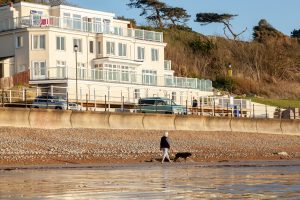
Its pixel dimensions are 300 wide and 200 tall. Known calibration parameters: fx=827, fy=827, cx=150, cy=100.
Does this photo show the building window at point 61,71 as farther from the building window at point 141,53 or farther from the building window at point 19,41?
the building window at point 141,53

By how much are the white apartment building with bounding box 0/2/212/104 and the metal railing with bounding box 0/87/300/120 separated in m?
0.96

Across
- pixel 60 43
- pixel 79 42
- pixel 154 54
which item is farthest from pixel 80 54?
pixel 154 54

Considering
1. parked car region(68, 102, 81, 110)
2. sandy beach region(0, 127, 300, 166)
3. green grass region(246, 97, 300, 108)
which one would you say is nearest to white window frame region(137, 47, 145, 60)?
green grass region(246, 97, 300, 108)

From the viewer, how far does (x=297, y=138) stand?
63.2 m

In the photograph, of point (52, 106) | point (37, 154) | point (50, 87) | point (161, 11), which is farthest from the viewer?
point (161, 11)

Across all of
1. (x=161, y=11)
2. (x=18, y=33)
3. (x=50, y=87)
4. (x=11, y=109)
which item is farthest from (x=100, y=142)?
(x=161, y=11)

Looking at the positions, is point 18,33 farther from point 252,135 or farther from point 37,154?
point 37,154

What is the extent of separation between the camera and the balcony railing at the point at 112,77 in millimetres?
67438

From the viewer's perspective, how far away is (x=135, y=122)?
53938mm

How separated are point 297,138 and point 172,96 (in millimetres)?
15838

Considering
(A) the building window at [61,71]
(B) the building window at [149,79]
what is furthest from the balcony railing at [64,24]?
(A) the building window at [61,71]

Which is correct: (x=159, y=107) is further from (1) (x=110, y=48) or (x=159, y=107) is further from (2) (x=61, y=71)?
(1) (x=110, y=48)

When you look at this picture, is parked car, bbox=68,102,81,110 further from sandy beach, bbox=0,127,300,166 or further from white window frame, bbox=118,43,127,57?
white window frame, bbox=118,43,127,57

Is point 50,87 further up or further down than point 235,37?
further down
